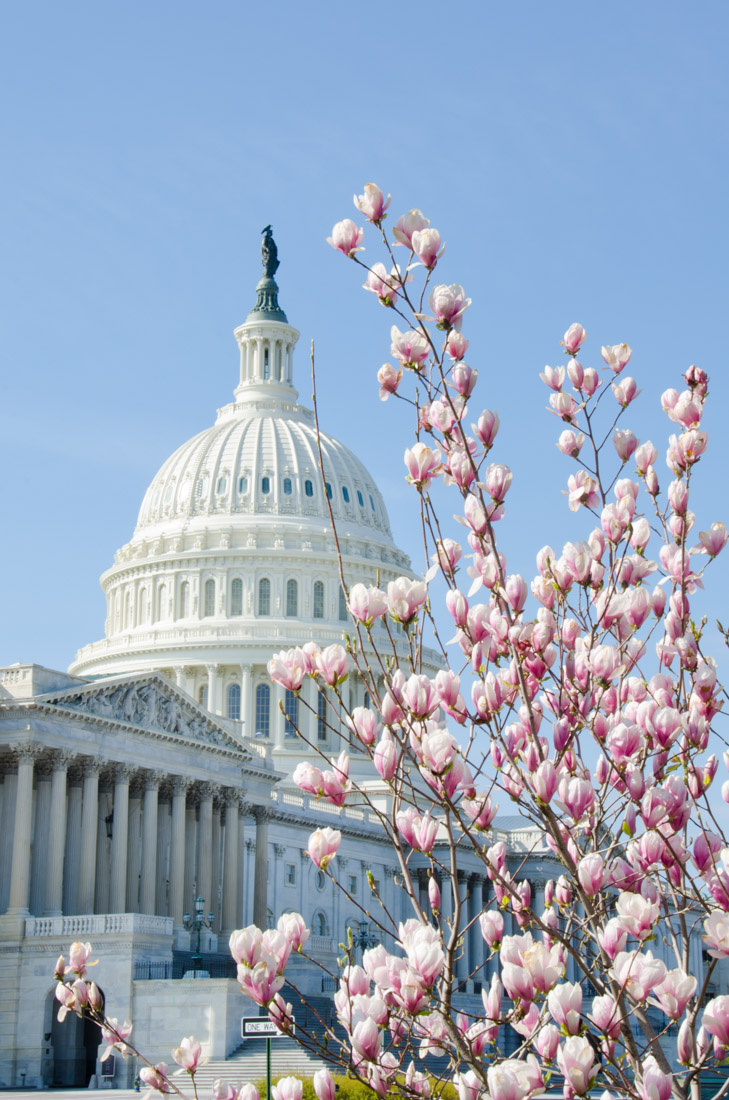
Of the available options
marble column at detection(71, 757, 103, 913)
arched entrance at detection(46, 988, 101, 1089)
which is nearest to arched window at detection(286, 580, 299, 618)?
marble column at detection(71, 757, 103, 913)

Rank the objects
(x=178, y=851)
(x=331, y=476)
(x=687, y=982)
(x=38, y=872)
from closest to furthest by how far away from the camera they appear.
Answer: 1. (x=687, y=982)
2. (x=38, y=872)
3. (x=178, y=851)
4. (x=331, y=476)

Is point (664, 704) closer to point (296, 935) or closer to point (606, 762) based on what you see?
point (606, 762)

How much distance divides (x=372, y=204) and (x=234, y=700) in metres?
98.8

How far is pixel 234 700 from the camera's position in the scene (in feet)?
352

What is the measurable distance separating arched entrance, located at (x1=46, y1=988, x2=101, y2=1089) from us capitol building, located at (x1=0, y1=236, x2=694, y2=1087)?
9cm

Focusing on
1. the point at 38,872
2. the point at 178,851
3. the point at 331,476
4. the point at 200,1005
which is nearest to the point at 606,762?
the point at 200,1005

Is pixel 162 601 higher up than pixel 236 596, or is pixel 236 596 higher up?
pixel 162 601

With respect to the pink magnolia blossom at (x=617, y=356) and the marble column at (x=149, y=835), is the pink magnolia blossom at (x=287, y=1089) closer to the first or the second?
the pink magnolia blossom at (x=617, y=356)

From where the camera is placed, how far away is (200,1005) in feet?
171

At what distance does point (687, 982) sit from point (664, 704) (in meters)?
2.31

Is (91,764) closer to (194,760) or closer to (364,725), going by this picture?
(194,760)

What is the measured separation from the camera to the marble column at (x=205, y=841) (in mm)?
70312

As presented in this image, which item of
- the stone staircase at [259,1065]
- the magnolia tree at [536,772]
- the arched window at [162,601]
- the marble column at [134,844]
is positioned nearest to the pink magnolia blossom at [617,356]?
the magnolia tree at [536,772]

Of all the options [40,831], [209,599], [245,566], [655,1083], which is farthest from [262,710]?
[655,1083]
